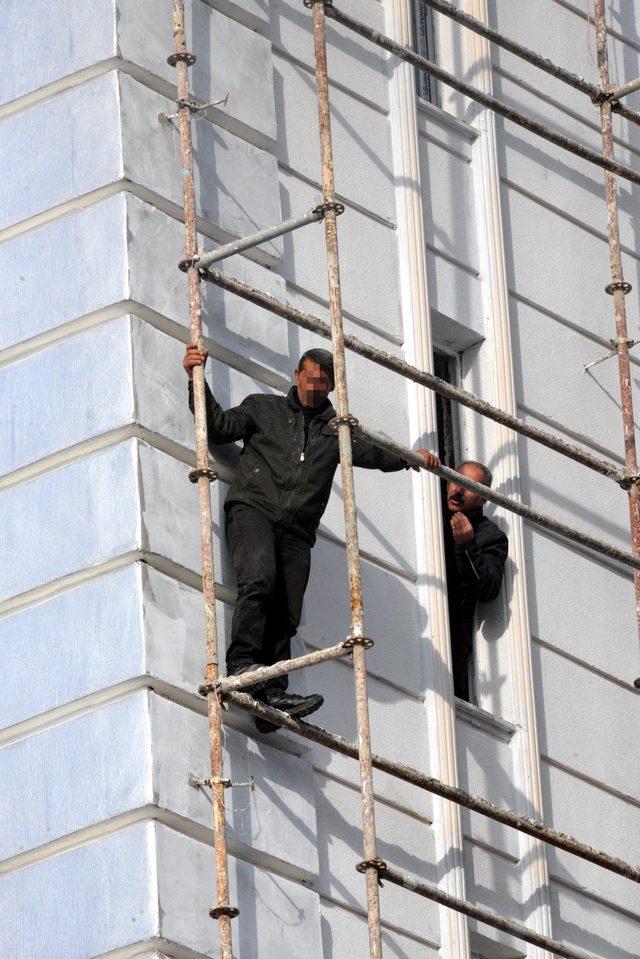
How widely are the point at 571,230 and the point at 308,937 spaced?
22.0 ft

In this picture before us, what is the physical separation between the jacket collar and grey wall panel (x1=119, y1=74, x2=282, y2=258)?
4.41 ft

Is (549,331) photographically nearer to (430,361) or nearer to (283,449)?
(430,361)

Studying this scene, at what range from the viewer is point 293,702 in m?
18.6

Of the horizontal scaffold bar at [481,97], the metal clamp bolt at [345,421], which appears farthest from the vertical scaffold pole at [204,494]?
the horizontal scaffold bar at [481,97]

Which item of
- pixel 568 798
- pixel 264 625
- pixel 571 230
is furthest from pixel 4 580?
pixel 571 230

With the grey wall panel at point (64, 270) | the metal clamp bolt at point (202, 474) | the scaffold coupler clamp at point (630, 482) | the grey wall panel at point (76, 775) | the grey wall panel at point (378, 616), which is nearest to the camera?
the grey wall panel at point (76, 775)

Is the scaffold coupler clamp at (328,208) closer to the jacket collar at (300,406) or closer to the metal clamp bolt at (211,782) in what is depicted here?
the jacket collar at (300,406)

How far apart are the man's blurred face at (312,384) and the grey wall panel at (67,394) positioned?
1.08m

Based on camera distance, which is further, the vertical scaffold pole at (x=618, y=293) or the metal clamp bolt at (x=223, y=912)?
the vertical scaffold pole at (x=618, y=293)

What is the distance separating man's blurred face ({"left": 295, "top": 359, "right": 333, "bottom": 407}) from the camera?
63.6 ft

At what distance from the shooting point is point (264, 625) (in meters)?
19.0

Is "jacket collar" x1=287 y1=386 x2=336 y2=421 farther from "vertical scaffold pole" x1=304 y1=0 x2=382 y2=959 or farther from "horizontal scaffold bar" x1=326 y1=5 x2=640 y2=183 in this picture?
"horizontal scaffold bar" x1=326 y1=5 x2=640 y2=183

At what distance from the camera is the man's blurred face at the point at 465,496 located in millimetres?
21469

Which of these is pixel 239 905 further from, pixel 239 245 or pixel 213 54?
pixel 213 54
